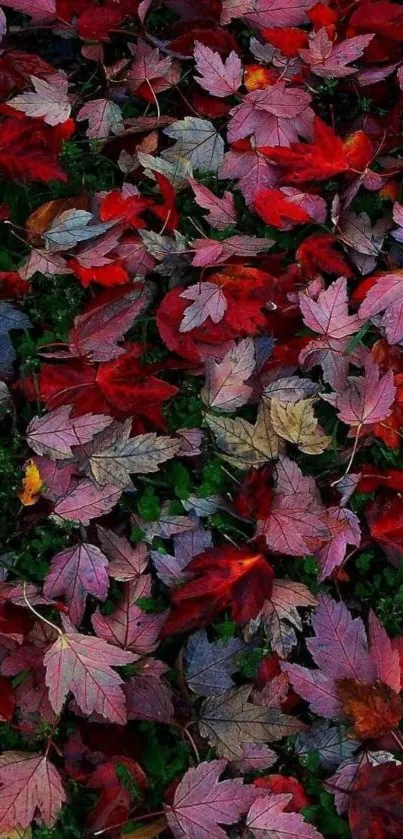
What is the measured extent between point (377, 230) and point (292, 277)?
22 centimetres

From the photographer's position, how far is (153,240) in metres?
1.65

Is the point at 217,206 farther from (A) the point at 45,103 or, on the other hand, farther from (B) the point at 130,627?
(B) the point at 130,627

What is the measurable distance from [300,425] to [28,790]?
2.57 feet

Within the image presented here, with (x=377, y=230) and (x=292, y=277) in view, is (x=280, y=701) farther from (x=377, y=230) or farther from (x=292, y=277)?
(x=377, y=230)

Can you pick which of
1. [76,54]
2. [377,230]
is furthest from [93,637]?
[76,54]

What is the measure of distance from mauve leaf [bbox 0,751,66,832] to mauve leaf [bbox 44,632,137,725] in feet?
0.41

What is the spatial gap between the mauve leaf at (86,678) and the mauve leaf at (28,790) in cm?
13

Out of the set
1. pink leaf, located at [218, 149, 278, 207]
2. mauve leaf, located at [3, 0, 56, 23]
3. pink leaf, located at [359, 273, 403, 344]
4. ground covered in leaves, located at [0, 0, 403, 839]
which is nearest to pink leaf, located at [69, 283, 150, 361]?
ground covered in leaves, located at [0, 0, 403, 839]

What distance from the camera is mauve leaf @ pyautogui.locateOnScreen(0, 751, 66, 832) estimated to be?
137 cm

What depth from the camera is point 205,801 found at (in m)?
1.39

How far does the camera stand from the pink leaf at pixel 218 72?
172 cm

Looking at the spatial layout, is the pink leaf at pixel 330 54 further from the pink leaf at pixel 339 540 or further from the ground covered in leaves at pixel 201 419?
the pink leaf at pixel 339 540

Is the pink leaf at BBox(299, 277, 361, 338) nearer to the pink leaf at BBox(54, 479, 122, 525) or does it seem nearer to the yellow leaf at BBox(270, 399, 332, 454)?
the yellow leaf at BBox(270, 399, 332, 454)

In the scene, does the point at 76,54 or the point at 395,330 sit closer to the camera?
the point at 395,330
